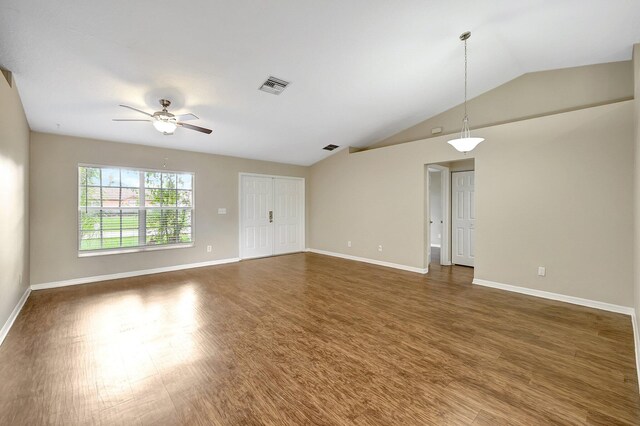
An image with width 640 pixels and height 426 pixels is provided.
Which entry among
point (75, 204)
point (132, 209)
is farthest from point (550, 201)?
point (75, 204)

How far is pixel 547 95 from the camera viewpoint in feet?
14.3

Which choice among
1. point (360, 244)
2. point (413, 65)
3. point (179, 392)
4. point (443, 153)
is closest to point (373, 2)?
point (413, 65)

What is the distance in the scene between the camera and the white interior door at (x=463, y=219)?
5.85 meters

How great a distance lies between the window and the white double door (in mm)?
1324

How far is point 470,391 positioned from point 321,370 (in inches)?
43.9

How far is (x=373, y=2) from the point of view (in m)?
2.64

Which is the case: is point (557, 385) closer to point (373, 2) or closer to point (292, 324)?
point (292, 324)

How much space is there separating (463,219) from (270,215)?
4669 millimetres

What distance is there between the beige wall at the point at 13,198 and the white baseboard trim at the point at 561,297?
6312mm

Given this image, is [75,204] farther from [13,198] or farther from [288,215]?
[288,215]

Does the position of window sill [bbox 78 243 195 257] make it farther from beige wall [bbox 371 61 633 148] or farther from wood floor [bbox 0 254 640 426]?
beige wall [bbox 371 61 633 148]

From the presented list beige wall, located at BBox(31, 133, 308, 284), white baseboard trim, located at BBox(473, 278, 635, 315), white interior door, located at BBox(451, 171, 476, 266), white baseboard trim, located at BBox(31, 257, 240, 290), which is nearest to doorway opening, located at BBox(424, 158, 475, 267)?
white interior door, located at BBox(451, 171, 476, 266)

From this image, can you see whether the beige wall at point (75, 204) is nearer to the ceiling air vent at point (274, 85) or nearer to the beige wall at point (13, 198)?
the beige wall at point (13, 198)

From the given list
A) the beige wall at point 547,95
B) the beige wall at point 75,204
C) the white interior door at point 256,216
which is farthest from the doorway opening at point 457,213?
the beige wall at point 75,204
